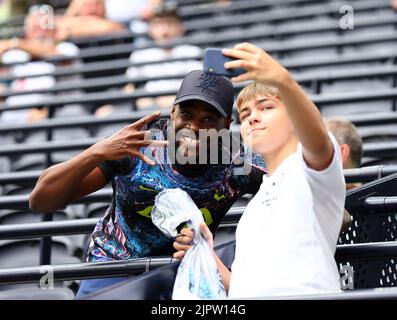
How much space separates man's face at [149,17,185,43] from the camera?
683 centimetres

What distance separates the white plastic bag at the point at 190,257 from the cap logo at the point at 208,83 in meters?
0.43

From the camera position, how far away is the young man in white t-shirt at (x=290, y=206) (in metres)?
1.96

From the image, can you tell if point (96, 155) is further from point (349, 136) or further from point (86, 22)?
point (86, 22)

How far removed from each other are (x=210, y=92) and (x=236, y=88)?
8.87 ft

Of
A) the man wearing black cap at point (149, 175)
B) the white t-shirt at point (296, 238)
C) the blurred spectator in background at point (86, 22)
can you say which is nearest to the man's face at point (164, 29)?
the blurred spectator in background at point (86, 22)

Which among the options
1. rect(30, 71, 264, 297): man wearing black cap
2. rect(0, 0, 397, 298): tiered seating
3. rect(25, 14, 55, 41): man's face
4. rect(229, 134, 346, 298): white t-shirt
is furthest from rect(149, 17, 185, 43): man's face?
rect(229, 134, 346, 298): white t-shirt

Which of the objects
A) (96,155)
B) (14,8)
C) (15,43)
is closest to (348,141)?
(96,155)

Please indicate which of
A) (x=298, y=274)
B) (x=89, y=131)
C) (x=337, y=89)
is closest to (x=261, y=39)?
(x=337, y=89)

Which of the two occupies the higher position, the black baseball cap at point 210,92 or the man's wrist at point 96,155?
the black baseball cap at point 210,92

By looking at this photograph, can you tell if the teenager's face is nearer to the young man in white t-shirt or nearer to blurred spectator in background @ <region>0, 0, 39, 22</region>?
the young man in white t-shirt

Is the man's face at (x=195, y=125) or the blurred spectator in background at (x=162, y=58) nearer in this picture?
the man's face at (x=195, y=125)

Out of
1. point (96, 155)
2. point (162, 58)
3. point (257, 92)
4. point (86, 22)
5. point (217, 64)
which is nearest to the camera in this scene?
point (217, 64)

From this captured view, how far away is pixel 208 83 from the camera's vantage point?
106 inches

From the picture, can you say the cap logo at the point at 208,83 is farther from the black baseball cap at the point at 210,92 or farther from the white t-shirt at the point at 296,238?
the white t-shirt at the point at 296,238
